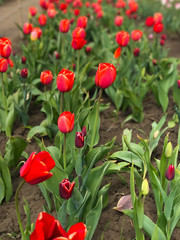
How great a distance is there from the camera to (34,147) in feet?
8.26

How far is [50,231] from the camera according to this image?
108cm

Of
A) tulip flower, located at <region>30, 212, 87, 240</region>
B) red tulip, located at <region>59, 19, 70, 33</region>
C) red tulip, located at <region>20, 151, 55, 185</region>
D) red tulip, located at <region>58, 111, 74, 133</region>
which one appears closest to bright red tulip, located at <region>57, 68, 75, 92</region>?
red tulip, located at <region>58, 111, 74, 133</region>

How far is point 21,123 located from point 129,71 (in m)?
1.18

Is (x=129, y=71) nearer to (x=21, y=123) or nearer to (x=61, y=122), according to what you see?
(x=21, y=123)

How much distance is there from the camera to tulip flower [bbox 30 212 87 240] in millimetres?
1045

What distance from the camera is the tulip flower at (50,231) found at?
104cm

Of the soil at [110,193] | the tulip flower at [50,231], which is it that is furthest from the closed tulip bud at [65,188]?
the soil at [110,193]

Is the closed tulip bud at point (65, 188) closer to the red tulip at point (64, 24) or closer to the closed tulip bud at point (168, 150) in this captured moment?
the closed tulip bud at point (168, 150)

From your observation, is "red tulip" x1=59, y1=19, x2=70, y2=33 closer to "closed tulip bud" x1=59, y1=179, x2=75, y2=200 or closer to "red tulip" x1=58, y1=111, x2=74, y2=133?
"red tulip" x1=58, y1=111, x2=74, y2=133

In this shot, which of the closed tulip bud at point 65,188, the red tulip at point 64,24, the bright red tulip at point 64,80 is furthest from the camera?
the red tulip at point 64,24

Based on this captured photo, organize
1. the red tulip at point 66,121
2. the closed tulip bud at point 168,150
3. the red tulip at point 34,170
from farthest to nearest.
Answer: the closed tulip bud at point 168,150 < the red tulip at point 66,121 < the red tulip at point 34,170

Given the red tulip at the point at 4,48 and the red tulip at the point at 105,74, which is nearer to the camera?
the red tulip at the point at 105,74

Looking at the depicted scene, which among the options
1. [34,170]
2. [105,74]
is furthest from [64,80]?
[34,170]

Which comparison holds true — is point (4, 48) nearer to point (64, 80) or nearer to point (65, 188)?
point (64, 80)
